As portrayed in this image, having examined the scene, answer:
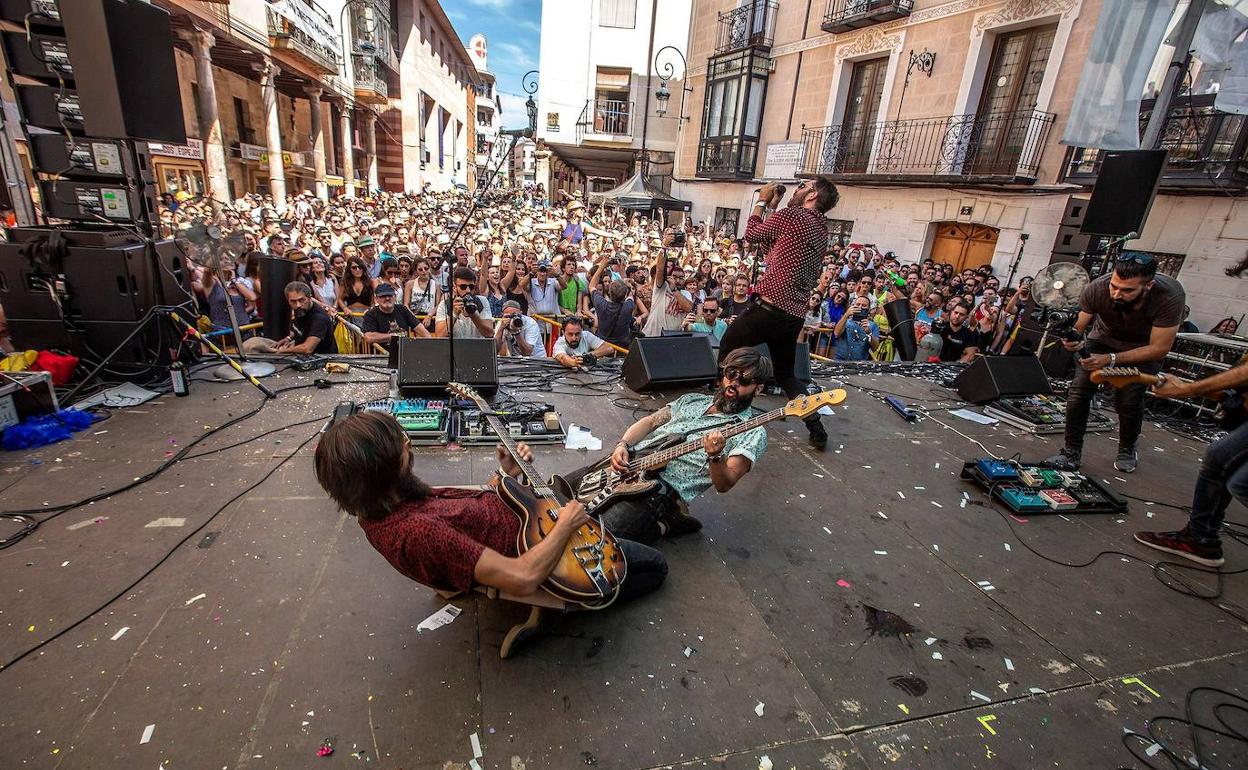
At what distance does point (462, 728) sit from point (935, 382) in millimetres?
7046

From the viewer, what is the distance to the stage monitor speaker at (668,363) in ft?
18.6

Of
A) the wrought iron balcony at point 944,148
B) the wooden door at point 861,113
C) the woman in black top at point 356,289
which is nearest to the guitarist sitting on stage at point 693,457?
the woman in black top at point 356,289

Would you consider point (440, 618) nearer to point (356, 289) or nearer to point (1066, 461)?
point (1066, 461)

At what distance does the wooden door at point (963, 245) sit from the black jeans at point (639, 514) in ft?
42.8

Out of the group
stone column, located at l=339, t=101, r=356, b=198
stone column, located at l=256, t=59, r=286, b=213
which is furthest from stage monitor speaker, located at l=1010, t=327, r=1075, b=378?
stone column, located at l=339, t=101, r=356, b=198

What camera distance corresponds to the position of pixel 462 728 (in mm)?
2051

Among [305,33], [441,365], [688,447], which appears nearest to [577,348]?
[441,365]

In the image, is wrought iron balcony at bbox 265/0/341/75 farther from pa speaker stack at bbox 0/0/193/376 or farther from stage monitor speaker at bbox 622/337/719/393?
stage monitor speaker at bbox 622/337/719/393

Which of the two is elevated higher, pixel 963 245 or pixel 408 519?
pixel 963 245

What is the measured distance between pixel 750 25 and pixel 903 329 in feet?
53.0

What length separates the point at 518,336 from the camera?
683 cm

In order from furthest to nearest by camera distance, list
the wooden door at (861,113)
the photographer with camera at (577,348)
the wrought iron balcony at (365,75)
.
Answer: the wrought iron balcony at (365,75) < the wooden door at (861,113) < the photographer with camera at (577,348)

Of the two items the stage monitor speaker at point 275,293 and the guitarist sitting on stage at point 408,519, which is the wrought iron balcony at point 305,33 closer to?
the stage monitor speaker at point 275,293

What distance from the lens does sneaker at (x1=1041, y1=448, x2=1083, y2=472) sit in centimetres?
462
